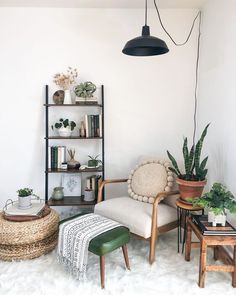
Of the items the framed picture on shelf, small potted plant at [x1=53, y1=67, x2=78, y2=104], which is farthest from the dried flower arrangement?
the framed picture on shelf

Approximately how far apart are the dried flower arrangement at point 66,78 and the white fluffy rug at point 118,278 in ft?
6.08

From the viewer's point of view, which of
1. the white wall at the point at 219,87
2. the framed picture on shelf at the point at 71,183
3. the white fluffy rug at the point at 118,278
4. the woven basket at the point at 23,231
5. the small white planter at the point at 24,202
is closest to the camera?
the white fluffy rug at the point at 118,278

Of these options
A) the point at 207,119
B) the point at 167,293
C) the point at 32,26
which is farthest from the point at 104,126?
the point at 167,293

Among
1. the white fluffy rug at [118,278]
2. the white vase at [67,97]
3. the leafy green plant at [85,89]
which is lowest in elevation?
the white fluffy rug at [118,278]

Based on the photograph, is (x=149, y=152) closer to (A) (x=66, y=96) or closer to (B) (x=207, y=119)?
(B) (x=207, y=119)

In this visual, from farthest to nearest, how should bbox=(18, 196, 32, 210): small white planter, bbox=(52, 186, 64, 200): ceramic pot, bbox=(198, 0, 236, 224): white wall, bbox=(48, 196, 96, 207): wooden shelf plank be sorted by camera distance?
bbox=(52, 186, 64, 200): ceramic pot < bbox=(48, 196, 96, 207): wooden shelf plank < bbox=(18, 196, 32, 210): small white planter < bbox=(198, 0, 236, 224): white wall

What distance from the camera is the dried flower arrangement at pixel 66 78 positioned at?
124 inches

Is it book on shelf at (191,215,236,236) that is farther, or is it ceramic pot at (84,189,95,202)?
ceramic pot at (84,189,95,202)

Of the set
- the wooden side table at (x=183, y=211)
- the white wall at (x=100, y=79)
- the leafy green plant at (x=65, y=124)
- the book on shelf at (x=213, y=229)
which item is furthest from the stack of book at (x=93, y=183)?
the book on shelf at (x=213, y=229)

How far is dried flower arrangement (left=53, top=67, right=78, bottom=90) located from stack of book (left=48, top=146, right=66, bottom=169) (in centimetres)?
72

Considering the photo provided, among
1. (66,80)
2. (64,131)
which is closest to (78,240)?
(64,131)

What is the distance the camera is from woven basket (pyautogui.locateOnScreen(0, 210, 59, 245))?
2.29m

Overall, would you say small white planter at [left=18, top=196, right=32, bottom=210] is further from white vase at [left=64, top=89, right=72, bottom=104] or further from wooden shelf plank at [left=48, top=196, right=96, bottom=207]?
white vase at [left=64, top=89, right=72, bottom=104]

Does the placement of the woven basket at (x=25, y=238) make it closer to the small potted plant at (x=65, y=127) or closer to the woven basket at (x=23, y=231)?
the woven basket at (x=23, y=231)
